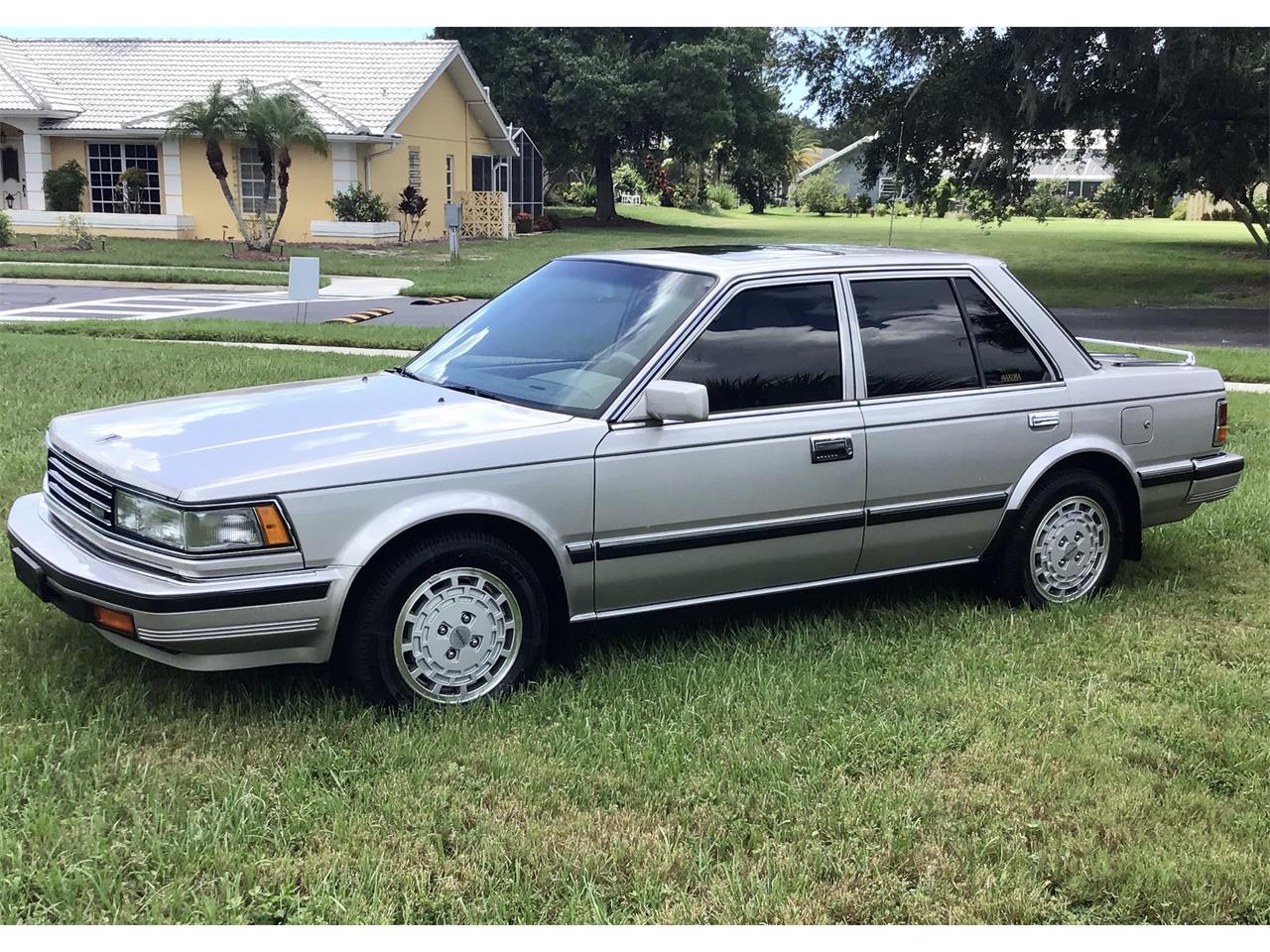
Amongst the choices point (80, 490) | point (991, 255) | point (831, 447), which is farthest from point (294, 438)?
point (991, 255)

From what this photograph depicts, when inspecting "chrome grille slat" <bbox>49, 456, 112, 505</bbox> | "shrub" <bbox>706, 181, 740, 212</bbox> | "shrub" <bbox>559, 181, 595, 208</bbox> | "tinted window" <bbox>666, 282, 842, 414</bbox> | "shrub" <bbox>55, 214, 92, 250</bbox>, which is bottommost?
"chrome grille slat" <bbox>49, 456, 112, 505</bbox>

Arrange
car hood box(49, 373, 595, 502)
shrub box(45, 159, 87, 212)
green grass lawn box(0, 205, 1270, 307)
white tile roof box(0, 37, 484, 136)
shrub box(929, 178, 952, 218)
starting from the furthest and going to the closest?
white tile roof box(0, 37, 484, 136), shrub box(45, 159, 87, 212), shrub box(929, 178, 952, 218), green grass lawn box(0, 205, 1270, 307), car hood box(49, 373, 595, 502)

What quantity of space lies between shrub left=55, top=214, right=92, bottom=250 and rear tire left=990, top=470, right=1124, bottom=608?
2893cm

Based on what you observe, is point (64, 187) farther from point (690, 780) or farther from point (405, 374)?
point (690, 780)

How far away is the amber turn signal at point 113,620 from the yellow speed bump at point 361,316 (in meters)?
12.7

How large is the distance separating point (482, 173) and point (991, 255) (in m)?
17.6

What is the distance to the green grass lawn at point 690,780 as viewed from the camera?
326 centimetres

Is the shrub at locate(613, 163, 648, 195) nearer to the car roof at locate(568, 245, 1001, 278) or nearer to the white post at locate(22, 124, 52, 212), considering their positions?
the white post at locate(22, 124, 52, 212)

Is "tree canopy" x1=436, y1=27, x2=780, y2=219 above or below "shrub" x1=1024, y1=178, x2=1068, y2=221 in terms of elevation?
above

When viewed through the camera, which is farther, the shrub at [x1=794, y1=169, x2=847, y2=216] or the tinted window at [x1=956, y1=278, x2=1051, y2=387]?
the shrub at [x1=794, y1=169, x2=847, y2=216]

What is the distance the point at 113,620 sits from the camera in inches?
157

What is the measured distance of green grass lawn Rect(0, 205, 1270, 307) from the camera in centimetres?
2538

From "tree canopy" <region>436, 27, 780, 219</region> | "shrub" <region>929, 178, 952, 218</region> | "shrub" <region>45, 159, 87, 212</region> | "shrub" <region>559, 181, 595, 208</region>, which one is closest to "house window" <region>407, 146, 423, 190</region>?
"shrub" <region>45, 159, 87, 212</region>

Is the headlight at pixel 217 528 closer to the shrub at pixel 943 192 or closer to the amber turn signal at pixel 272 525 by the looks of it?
the amber turn signal at pixel 272 525
